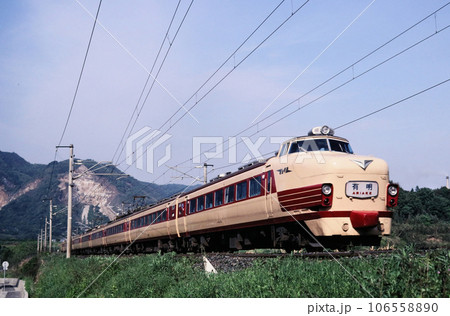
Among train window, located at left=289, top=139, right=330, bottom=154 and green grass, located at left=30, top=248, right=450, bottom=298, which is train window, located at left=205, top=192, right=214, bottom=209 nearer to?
green grass, located at left=30, top=248, right=450, bottom=298

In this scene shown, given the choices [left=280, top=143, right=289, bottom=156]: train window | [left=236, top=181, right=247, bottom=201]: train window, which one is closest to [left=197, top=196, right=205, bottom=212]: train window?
[left=236, top=181, right=247, bottom=201]: train window

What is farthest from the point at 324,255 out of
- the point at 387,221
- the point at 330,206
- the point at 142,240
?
the point at 142,240

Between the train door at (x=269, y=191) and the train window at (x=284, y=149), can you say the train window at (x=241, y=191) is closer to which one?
the train door at (x=269, y=191)

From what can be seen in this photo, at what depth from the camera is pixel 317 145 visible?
16266 mm

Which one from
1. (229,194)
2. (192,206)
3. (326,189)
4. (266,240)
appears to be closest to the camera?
(326,189)

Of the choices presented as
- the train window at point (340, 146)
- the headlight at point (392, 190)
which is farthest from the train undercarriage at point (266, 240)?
the train window at point (340, 146)

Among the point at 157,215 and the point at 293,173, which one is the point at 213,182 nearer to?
the point at 293,173

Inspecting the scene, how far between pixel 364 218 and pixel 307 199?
1.69 metres

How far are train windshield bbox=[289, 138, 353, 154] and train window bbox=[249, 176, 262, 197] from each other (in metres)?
1.91

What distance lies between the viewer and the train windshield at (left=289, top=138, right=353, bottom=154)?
53.0 ft

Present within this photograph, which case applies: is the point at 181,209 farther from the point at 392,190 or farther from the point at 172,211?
the point at 392,190

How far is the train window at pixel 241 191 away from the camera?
18934 mm

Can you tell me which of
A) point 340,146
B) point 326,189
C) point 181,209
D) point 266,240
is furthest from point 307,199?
point 181,209
